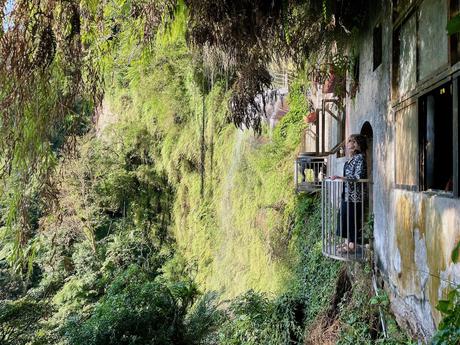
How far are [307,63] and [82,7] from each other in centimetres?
391

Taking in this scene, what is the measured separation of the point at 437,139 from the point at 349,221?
2.06 m

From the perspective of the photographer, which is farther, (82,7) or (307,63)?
(307,63)

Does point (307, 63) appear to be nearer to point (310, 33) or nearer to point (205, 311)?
point (310, 33)

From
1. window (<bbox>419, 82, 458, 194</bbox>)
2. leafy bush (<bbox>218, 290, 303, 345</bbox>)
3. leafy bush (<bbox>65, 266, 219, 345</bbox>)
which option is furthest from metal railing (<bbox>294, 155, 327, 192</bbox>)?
window (<bbox>419, 82, 458, 194</bbox>)

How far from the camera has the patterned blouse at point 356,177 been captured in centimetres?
486

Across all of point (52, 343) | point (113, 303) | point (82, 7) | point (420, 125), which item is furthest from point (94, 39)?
point (52, 343)

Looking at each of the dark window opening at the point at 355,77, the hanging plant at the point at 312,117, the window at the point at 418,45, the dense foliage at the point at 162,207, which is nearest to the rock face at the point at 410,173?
the window at the point at 418,45

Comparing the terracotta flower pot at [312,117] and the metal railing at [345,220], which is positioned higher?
the terracotta flower pot at [312,117]

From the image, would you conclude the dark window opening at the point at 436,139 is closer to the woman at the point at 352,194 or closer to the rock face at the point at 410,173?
the rock face at the point at 410,173

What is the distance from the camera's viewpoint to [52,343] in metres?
7.57

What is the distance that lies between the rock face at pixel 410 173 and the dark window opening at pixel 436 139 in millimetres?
16

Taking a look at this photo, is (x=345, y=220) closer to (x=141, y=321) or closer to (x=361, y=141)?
(x=361, y=141)

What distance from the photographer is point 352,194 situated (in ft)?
16.0

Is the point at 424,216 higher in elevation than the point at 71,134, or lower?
lower
